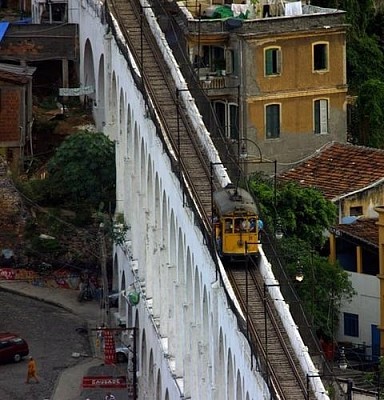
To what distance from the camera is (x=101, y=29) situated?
120125 millimetres

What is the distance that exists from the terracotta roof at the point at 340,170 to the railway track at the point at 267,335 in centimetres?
2535

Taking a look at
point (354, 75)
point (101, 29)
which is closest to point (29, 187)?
point (101, 29)

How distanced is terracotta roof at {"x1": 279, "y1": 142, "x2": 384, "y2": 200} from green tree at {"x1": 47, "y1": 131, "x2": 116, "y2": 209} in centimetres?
650

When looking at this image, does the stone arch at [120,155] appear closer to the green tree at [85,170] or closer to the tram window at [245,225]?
the green tree at [85,170]

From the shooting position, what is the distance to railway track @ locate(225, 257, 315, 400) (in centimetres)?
8219

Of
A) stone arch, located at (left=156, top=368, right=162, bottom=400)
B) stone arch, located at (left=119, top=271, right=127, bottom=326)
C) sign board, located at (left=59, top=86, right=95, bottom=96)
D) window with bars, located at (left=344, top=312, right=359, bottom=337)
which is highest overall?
sign board, located at (left=59, top=86, right=95, bottom=96)

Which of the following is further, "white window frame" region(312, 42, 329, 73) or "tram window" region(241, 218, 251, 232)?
"white window frame" region(312, 42, 329, 73)

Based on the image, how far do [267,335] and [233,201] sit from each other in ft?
21.2

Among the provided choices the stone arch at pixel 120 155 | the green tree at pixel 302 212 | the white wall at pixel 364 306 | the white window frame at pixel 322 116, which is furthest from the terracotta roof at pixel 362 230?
the white window frame at pixel 322 116

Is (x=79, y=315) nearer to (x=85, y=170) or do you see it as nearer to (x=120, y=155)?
(x=120, y=155)

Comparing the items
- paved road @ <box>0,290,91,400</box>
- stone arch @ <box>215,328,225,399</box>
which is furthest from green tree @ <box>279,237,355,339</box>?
stone arch @ <box>215,328,225,399</box>

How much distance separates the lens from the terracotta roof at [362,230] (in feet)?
360

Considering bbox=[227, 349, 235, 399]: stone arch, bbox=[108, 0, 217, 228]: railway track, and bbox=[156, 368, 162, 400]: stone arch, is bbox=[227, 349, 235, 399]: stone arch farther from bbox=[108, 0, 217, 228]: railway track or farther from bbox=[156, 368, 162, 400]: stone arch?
bbox=[156, 368, 162, 400]: stone arch

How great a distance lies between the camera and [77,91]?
126 metres
